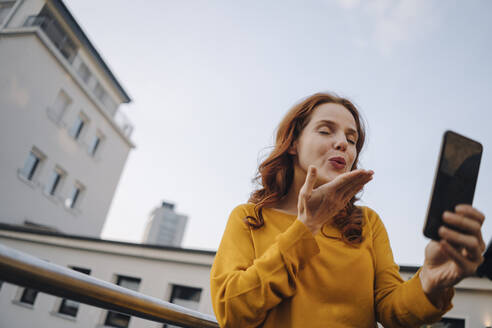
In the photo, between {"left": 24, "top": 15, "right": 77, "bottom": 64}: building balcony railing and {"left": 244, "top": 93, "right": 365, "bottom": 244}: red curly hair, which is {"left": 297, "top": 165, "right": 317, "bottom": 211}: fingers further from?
{"left": 24, "top": 15, "right": 77, "bottom": 64}: building balcony railing

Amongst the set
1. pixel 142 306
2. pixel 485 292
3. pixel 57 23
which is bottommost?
pixel 142 306

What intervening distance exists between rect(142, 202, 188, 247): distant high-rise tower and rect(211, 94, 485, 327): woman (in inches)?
4840

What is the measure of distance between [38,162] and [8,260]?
78.2 feet

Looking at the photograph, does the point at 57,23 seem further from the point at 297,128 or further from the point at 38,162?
the point at 297,128

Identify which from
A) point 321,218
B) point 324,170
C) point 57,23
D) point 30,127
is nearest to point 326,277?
point 321,218

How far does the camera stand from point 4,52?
63.7ft

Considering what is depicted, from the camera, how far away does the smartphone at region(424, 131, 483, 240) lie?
866 millimetres

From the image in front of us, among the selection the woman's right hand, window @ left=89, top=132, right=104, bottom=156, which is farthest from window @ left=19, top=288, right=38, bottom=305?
the woman's right hand

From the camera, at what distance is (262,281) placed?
1221 millimetres

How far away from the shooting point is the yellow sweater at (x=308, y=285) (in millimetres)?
1223

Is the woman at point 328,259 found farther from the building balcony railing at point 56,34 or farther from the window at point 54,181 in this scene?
the building balcony railing at point 56,34

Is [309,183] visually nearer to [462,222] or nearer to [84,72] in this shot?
[462,222]

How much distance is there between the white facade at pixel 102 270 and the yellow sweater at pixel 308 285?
42.5ft

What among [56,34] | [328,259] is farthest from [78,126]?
[328,259]
